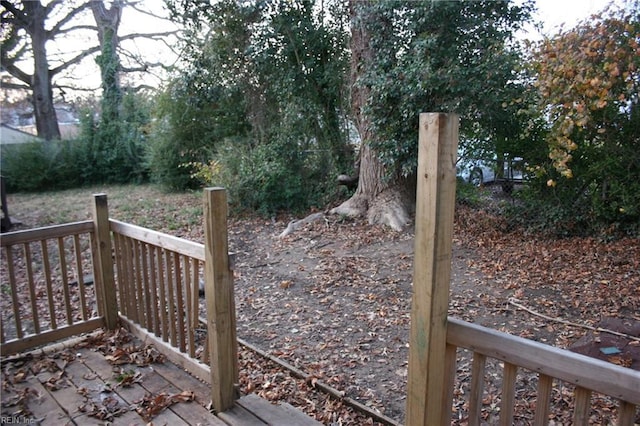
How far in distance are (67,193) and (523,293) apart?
11683 mm

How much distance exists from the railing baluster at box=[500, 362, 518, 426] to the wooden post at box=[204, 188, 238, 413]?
1.36m

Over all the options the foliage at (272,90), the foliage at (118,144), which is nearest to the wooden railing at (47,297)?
the foliage at (272,90)

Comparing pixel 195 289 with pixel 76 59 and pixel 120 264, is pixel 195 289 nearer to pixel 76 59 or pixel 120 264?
pixel 120 264

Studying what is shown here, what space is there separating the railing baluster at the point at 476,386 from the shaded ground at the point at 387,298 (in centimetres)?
121

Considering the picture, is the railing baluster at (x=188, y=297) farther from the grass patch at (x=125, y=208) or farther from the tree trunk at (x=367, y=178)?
the grass patch at (x=125, y=208)

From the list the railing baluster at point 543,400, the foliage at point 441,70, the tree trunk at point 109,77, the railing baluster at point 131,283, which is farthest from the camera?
the tree trunk at point 109,77

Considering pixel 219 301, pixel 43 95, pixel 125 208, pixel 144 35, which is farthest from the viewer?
pixel 144 35

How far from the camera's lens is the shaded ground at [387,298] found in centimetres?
302

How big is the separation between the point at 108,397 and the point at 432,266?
2.07 meters

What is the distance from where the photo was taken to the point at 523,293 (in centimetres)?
441

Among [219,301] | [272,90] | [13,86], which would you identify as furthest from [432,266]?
[13,86]

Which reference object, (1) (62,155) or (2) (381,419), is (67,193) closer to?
(1) (62,155)

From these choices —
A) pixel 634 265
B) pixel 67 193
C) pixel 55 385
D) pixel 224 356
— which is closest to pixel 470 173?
pixel 634 265

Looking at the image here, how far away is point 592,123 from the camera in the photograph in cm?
546
